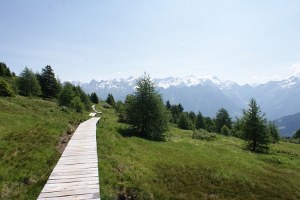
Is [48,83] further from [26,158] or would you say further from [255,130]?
[26,158]

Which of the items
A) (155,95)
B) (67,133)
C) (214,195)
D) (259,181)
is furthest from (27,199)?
(155,95)

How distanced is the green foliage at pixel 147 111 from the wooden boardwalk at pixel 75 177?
18.3m

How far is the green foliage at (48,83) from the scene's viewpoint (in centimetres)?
8956

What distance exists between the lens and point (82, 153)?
60.4 feet

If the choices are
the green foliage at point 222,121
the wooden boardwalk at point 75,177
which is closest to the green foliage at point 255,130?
the wooden boardwalk at point 75,177

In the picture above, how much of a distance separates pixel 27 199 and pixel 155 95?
28567 millimetres

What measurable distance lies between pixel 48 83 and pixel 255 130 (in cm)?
6947

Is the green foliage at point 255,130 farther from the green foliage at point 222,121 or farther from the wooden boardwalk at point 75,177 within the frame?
the green foliage at point 222,121

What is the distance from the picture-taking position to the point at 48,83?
296 ft

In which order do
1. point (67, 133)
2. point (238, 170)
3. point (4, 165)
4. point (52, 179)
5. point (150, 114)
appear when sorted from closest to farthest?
point (52, 179)
point (4, 165)
point (238, 170)
point (67, 133)
point (150, 114)

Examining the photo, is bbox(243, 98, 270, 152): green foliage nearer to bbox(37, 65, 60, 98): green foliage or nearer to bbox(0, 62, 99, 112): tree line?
bbox(0, 62, 99, 112): tree line

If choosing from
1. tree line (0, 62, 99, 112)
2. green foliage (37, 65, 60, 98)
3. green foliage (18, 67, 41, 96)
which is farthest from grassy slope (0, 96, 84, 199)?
green foliage (37, 65, 60, 98)

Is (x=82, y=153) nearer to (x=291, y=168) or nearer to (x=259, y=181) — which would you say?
(x=259, y=181)

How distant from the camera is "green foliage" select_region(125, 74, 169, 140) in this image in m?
38.0
